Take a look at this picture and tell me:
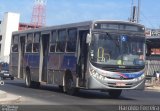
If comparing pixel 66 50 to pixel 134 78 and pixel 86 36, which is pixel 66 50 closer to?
pixel 86 36

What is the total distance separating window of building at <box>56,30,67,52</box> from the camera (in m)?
24.4

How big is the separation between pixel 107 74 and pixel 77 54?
1.92 meters

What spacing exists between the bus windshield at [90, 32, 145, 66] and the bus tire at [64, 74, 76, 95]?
225 cm

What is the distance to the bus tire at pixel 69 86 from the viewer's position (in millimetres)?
23047

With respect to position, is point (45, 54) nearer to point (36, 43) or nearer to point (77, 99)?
point (36, 43)

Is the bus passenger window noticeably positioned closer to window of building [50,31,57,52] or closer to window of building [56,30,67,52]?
window of building [50,31,57,52]

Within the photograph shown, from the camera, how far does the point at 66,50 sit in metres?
23.9

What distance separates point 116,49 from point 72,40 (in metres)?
2.65

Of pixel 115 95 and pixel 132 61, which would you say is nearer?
pixel 132 61

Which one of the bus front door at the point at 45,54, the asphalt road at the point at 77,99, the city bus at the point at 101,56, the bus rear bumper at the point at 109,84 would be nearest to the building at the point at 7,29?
the bus front door at the point at 45,54

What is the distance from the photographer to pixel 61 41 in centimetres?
2464

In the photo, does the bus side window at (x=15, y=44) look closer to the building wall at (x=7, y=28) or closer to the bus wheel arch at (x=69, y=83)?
the bus wheel arch at (x=69, y=83)

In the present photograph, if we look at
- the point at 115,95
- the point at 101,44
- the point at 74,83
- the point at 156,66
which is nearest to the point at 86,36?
the point at 101,44

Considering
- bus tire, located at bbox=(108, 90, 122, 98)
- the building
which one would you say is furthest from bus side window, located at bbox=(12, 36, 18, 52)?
the building
